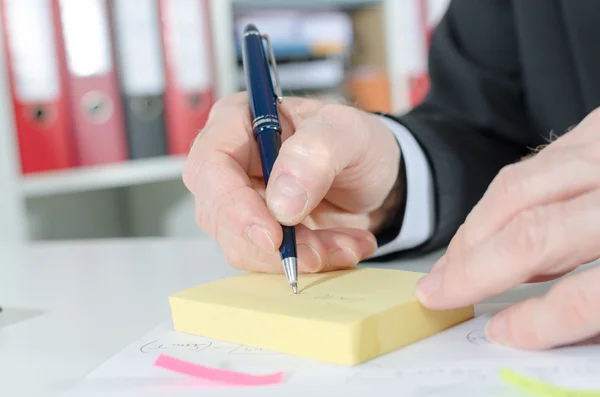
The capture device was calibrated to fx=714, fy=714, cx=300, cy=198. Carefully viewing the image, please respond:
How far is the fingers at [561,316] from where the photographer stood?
367 mm

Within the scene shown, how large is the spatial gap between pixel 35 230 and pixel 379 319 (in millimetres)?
1304

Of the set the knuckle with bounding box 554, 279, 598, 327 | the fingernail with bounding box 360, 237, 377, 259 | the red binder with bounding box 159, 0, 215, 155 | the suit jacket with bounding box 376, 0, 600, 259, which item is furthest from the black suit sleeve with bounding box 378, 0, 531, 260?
the red binder with bounding box 159, 0, 215, 155

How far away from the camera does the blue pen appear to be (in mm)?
505

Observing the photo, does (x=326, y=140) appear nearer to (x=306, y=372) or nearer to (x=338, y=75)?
(x=306, y=372)

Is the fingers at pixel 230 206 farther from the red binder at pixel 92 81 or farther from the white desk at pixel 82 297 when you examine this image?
the red binder at pixel 92 81

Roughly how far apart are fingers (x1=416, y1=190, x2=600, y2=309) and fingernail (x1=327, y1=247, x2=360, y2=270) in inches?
5.3

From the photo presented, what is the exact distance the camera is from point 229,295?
0.47 m

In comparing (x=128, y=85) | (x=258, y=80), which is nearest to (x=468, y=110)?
(x=258, y=80)

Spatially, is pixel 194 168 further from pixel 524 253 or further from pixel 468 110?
pixel 468 110

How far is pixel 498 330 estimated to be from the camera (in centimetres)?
40

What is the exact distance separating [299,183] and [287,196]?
0.01 m

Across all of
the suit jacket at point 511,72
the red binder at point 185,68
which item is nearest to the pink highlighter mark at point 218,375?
the suit jacket at point 511,72

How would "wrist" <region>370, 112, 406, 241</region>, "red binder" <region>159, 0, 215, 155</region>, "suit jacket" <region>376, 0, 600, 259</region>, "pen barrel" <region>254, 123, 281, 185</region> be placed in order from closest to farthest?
A: "pen barrel" <region>254, 123, 281, 185</region>, "wrist" <region>370, 112, 406, 241</region>, "suit jacket" <region>376, 0, 600, 259</region>, "red binder" <region>159, 0, 215, 155</region>

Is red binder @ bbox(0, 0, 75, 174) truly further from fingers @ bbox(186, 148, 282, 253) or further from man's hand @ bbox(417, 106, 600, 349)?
man's hand @ bbox(417, 106, 600, 349)
